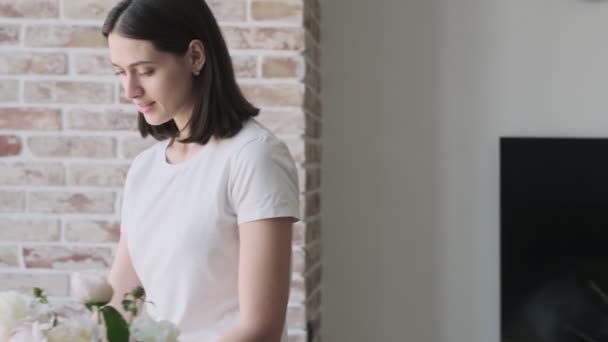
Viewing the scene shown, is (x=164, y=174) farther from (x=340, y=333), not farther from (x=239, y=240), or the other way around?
(x=340, y=333)

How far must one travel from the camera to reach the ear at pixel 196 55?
1288 millimetres

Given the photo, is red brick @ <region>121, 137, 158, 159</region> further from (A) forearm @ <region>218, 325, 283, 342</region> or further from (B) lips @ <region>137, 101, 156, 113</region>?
(A) forearm @ <region>218, 325, 283, 342</region>

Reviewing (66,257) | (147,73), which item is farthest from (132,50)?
(66,257)

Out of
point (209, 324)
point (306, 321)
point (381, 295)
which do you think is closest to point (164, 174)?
point (209, 324)

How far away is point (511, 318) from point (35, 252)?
55.1 inches

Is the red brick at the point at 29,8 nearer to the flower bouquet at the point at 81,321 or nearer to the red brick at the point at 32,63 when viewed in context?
Answer: the red brick at the point at 32,63

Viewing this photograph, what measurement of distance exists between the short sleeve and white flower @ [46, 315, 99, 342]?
43 cm

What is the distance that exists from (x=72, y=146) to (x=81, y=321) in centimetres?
150

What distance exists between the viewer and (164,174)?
136 centimetres

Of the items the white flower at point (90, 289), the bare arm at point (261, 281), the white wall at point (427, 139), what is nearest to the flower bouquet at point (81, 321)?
the white flower at point (90, 289)

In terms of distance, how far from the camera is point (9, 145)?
2.25 meters

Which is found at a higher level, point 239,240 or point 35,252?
point 239,240

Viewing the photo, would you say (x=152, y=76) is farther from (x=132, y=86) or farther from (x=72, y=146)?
(x=72, y=146)

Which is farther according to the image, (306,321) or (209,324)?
(306,321)
